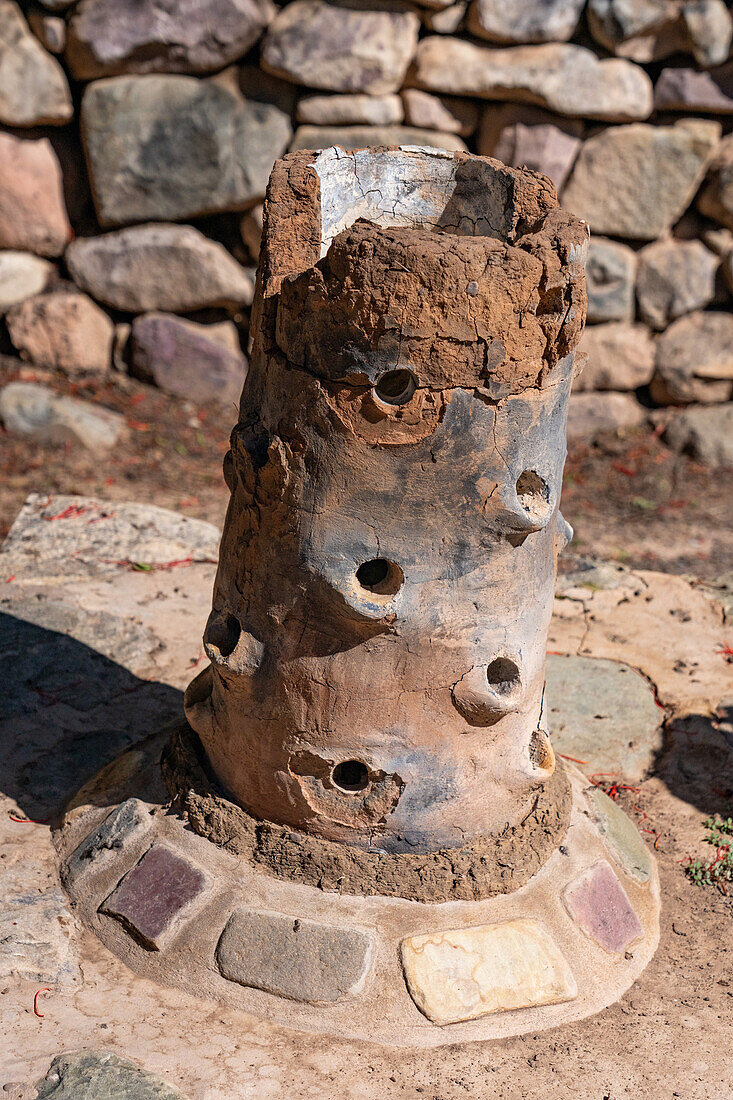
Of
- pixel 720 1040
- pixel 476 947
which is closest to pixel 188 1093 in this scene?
pixel 476 947

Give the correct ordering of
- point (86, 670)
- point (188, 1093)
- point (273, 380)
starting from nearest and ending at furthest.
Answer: point (188, 1093) → point (273, 380) → point (86, 670)

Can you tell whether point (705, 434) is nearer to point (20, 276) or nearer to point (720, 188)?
point (720, 188)

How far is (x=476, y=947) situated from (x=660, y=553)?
4.12m

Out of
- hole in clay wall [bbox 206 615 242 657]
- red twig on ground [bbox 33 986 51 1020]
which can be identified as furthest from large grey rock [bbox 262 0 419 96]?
red twig on ground [bbox 33 986 51 1020]

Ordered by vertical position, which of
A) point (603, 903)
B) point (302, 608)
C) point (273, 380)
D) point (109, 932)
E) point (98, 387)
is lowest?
point (98, 387)

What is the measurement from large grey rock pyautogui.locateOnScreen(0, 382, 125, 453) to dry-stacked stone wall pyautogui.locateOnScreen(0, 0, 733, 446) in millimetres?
557

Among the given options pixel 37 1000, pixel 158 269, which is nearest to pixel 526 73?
pixel 158 269

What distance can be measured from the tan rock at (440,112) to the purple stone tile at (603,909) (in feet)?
17.6

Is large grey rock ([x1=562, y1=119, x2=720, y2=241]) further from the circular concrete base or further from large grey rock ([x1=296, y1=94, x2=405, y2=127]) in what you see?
the circular concrete base

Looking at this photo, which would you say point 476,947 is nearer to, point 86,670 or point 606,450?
point 86,670

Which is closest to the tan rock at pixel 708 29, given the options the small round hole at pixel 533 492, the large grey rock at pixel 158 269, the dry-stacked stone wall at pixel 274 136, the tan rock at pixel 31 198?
the dry-stacked stone wall at pixel 274 136

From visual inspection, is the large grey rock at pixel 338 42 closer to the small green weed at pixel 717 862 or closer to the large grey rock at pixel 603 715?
the large grey rock at pixel 603 715

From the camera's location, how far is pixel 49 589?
5.12 m

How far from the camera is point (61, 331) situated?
297 inches
